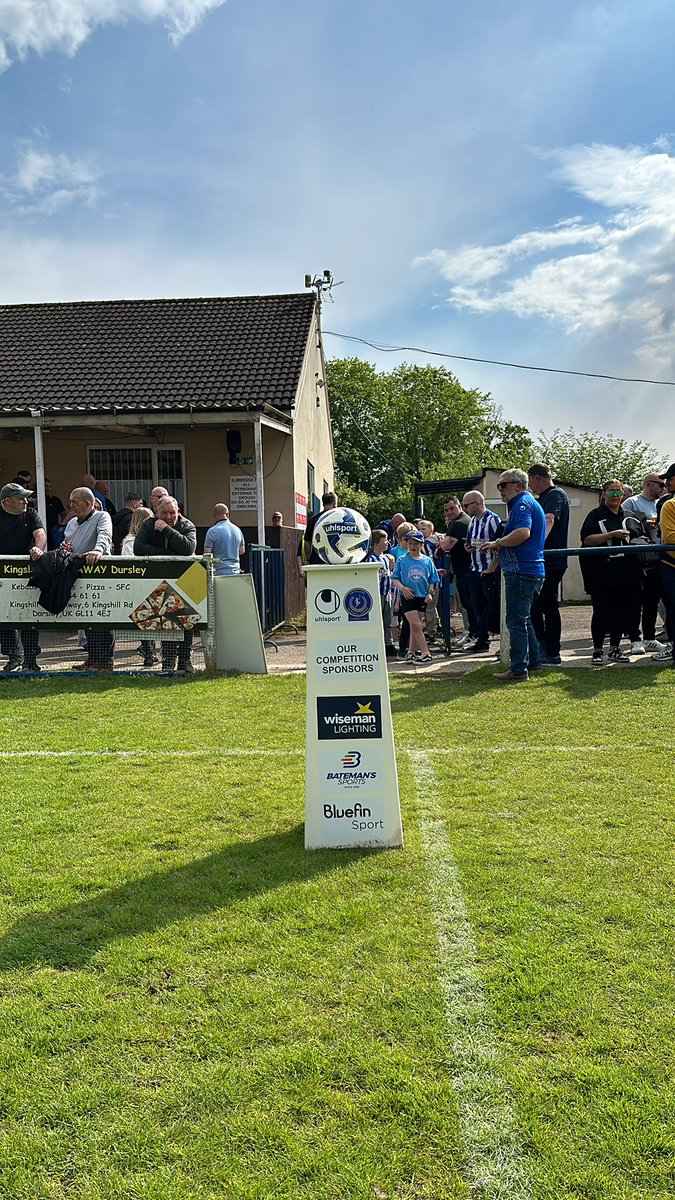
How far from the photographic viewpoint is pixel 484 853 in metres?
4.14

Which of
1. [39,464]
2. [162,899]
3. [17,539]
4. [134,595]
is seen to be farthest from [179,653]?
[39,464]

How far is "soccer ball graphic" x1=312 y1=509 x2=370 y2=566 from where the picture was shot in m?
4.33

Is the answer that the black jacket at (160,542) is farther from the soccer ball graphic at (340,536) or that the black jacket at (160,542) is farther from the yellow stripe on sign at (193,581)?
the soccer ball graphic at (340,536)

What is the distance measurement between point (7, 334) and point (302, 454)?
6813 millimetres

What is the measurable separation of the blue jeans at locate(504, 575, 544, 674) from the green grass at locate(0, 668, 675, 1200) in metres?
2.87

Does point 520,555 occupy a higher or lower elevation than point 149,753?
higher

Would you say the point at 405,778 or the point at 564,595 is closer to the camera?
the point at 405,778

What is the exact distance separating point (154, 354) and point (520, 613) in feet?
37.7

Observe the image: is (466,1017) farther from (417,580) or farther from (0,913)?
(417,580)

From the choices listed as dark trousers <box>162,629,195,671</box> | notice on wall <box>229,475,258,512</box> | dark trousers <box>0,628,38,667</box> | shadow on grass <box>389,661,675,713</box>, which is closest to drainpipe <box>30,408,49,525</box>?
notice on wall <box>229,475,258,512</box>

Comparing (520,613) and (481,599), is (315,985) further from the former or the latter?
(481,599)

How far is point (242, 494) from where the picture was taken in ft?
55.7

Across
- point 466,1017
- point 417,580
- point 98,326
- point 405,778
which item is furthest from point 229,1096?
point 98,326

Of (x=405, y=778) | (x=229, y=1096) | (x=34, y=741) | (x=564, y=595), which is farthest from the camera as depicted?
(x=564, y=595)
